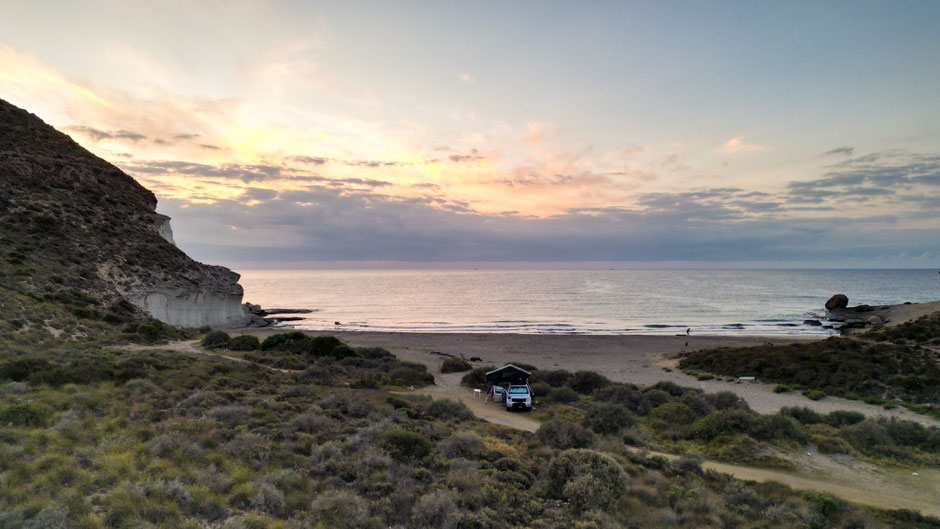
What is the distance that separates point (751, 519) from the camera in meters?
8.52

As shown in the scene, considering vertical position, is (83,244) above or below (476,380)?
above

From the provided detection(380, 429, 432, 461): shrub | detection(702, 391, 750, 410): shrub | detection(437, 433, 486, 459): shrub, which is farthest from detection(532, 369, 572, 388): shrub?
detection(380, 429, 432, 461): shrub

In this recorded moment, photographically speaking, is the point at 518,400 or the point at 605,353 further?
the point at 605,353

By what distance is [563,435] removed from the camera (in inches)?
501

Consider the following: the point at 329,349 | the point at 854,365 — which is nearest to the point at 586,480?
the point at 329,349

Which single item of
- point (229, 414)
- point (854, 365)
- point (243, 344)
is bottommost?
point (854, 365)

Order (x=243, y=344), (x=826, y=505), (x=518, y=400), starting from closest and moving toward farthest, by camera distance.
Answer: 1. (x=826, y=505)
2. (x=518, y=400)
3. (x=243, y=344)

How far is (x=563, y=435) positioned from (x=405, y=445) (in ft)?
16.7

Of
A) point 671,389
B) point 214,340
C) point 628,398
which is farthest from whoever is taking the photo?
point 214,340

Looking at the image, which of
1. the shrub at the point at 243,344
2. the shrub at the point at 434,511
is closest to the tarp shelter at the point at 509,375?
the shrub at the point at 434,511

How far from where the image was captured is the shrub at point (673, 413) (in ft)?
54.8

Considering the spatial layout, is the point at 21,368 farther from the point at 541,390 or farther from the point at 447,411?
the point at 541,390

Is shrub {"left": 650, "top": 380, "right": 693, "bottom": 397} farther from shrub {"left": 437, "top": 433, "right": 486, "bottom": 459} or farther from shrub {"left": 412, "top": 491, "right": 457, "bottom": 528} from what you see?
shrub {"left": 412, "top": 491, "right": 457, "bottom": 528}

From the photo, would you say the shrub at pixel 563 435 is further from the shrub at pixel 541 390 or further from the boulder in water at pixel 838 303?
the boulder in water at pixel 838 303
